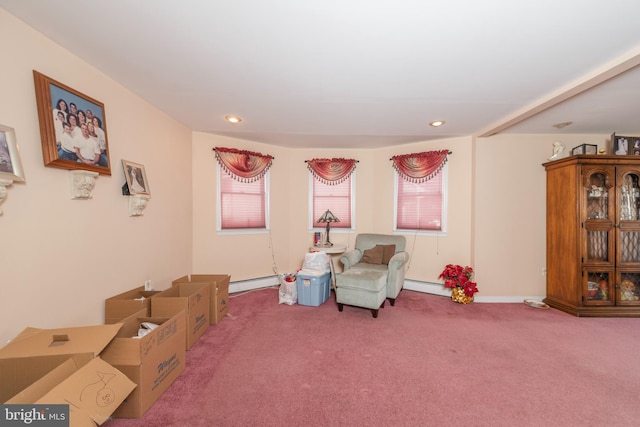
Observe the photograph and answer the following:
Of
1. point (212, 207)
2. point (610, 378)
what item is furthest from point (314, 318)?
point (610, 378)

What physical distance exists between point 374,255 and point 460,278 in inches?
47.2

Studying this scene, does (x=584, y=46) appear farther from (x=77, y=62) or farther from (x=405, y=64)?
(x=77, y=62)

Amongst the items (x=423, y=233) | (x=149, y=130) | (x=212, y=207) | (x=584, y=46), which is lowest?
(x=423, y=233)

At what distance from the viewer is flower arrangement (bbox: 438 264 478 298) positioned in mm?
3420

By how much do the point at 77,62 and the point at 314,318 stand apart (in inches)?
121

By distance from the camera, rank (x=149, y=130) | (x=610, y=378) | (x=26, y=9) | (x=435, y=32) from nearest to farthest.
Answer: (x=26, y=9), (x=435, y=32), (x=610, y=378), (x=149, y=130)

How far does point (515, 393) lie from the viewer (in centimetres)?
172

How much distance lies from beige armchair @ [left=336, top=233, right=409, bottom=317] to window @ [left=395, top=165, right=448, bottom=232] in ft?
1.33

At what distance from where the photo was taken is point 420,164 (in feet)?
12.7

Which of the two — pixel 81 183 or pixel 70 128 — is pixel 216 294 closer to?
pixel 81 183

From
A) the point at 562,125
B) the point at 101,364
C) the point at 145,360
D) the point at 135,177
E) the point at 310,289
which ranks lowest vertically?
the point at 310,289

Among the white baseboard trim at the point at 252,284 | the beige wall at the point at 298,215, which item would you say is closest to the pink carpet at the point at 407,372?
the white baseboard trim at the point at 252,284

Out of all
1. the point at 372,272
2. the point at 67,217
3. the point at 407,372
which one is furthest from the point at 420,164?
the point at 67,217

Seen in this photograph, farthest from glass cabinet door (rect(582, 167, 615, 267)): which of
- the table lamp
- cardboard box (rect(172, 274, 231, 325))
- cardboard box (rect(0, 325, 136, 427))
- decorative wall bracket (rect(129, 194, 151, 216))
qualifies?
decorative wall bracket (rect(129, 194, 151, 216))
